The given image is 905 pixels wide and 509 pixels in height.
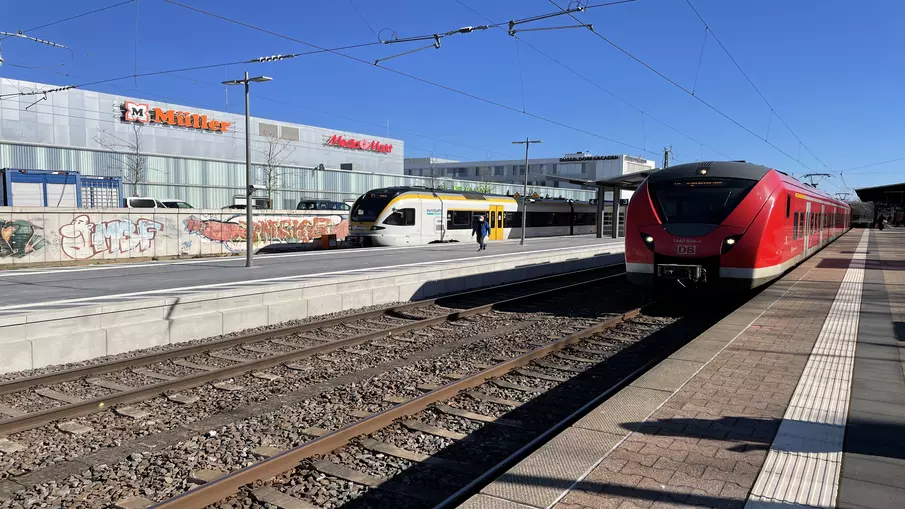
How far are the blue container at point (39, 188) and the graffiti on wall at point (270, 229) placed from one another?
18.6ft

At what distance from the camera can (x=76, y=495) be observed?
171 inches

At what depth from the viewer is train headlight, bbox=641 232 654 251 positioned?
11.0 meters

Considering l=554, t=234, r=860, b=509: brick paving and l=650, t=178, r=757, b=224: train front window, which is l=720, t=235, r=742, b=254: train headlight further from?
l=554, t=234, r=860, b=509: brick paving

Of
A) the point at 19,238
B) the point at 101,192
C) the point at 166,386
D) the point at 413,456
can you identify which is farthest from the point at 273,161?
the point at 413,456

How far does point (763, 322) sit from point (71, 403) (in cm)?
921

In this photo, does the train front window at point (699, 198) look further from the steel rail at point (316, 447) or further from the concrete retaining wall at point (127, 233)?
the concrete retaining wall at point (127, 233)

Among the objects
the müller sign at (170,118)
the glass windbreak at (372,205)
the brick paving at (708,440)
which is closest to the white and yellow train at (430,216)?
the glass windbreak at (372,205)

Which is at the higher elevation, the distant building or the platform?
the distant building

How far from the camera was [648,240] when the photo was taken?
11.1 m

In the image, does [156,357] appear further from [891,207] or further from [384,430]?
[891,207]

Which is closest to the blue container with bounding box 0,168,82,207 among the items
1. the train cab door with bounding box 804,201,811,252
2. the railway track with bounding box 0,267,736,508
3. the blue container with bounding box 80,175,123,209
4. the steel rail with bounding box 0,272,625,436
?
the blue container with bounding box 80,175,123,209

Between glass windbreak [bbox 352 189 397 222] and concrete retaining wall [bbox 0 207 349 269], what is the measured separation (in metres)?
3.30

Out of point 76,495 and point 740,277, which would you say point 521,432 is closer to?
point 76,495

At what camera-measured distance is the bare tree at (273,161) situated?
4489cm
